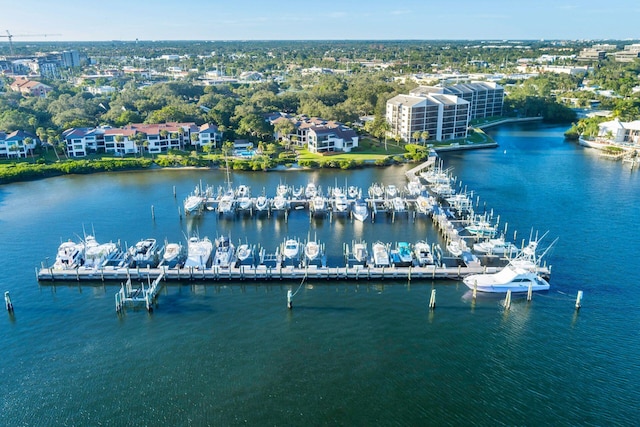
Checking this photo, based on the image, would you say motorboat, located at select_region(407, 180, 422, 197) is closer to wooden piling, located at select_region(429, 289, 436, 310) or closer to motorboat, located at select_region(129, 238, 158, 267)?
wooden piling, located at select_region(429, 289, 436, 310)

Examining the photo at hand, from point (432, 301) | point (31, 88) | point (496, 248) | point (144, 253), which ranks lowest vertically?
point (432, 301)

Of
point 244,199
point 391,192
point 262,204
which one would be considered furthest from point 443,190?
point 244,199

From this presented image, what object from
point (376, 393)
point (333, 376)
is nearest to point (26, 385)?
point (333, 376)

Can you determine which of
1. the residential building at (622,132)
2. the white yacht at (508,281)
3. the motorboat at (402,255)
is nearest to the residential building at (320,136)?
the motorboat at (402,255)

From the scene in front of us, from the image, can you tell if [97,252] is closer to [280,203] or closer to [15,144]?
[280,203]

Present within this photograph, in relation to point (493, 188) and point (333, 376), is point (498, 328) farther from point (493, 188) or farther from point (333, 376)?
point (493, 188)

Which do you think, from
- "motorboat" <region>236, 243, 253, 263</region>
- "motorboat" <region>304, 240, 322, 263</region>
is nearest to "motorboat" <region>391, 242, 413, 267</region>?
"motorboat" <region>304, 240, 322, 263</region>
